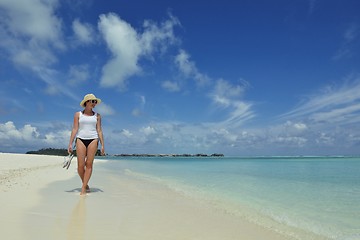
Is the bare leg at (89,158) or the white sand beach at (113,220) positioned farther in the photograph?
the bare leg at (89,158)

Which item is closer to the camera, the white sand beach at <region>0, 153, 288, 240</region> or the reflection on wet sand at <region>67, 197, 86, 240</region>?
the reflection on wet sand at <region>67, 197, 86, 240</region>

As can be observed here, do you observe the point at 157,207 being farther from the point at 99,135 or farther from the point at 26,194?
the point at 26,194

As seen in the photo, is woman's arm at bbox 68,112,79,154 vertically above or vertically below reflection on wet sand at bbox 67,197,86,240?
above

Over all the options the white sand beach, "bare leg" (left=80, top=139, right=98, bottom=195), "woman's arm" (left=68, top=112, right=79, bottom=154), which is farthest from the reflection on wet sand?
"woman's arm" (left=68, top=112, right=79, bottom=154)

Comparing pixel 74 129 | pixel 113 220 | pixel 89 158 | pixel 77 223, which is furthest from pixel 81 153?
pixel 77 223

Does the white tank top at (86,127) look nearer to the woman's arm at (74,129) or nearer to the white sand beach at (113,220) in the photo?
the woman's arm at (74,129)

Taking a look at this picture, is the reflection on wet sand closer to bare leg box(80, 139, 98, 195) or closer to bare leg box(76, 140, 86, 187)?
bare leg box(80, 139, 98, 195)

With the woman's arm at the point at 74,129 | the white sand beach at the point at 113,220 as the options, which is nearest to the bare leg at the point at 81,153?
the woman's arm at the point at 74,129

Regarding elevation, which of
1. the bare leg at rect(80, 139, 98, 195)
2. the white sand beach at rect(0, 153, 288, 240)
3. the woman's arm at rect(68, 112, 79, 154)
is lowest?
the white sand beach at rect(0, 153, 288, 240)

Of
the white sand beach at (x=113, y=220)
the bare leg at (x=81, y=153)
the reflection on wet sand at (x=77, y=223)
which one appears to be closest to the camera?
the reflection on wet sand at (x=77, y=223)

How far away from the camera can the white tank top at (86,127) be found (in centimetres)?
728

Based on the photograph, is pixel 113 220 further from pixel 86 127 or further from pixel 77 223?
pixel 86 127

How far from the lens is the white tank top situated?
287 inches

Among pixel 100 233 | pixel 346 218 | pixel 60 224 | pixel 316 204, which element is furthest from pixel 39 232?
pixel 316 204
